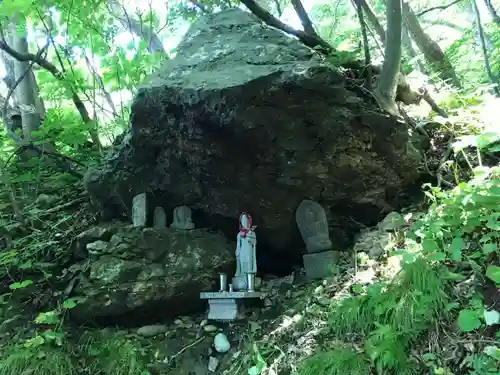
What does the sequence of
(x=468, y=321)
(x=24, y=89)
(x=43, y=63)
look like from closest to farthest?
(x=468, y=321) < (x=43, y=63) < (x=24, y=89)

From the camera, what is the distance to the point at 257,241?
477 cm

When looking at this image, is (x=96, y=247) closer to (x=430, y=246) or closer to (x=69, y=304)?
(x=69, y=304)

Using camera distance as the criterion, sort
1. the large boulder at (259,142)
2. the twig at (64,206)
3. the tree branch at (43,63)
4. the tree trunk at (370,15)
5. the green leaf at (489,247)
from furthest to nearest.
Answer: the tree branch at (43,63) < the twig at (64,206) < the tree trunk at (370,15) < the large boulder at (259,142) < the green leaf at (489,247)

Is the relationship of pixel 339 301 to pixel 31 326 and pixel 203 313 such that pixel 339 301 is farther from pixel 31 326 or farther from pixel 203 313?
pixel 31 326

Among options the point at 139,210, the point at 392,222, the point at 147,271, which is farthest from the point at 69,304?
the point at 392,222

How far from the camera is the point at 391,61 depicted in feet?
13.8

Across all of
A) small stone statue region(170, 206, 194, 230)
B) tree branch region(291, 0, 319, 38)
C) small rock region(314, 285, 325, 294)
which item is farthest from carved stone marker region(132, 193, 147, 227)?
→ tree branch region(291, 0, 319, 38)

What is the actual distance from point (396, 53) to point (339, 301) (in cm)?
250

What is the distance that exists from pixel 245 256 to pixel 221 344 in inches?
34.8

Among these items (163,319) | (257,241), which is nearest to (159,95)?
(257,241)

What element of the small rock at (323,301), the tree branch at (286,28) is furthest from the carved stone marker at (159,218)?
the tree branch at (286,28)

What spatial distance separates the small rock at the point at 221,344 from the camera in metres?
3.92

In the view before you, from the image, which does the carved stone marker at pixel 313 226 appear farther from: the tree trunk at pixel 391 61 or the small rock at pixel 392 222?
the tree trunk at pixel 391 61

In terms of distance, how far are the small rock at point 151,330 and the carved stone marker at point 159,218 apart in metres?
1.08
